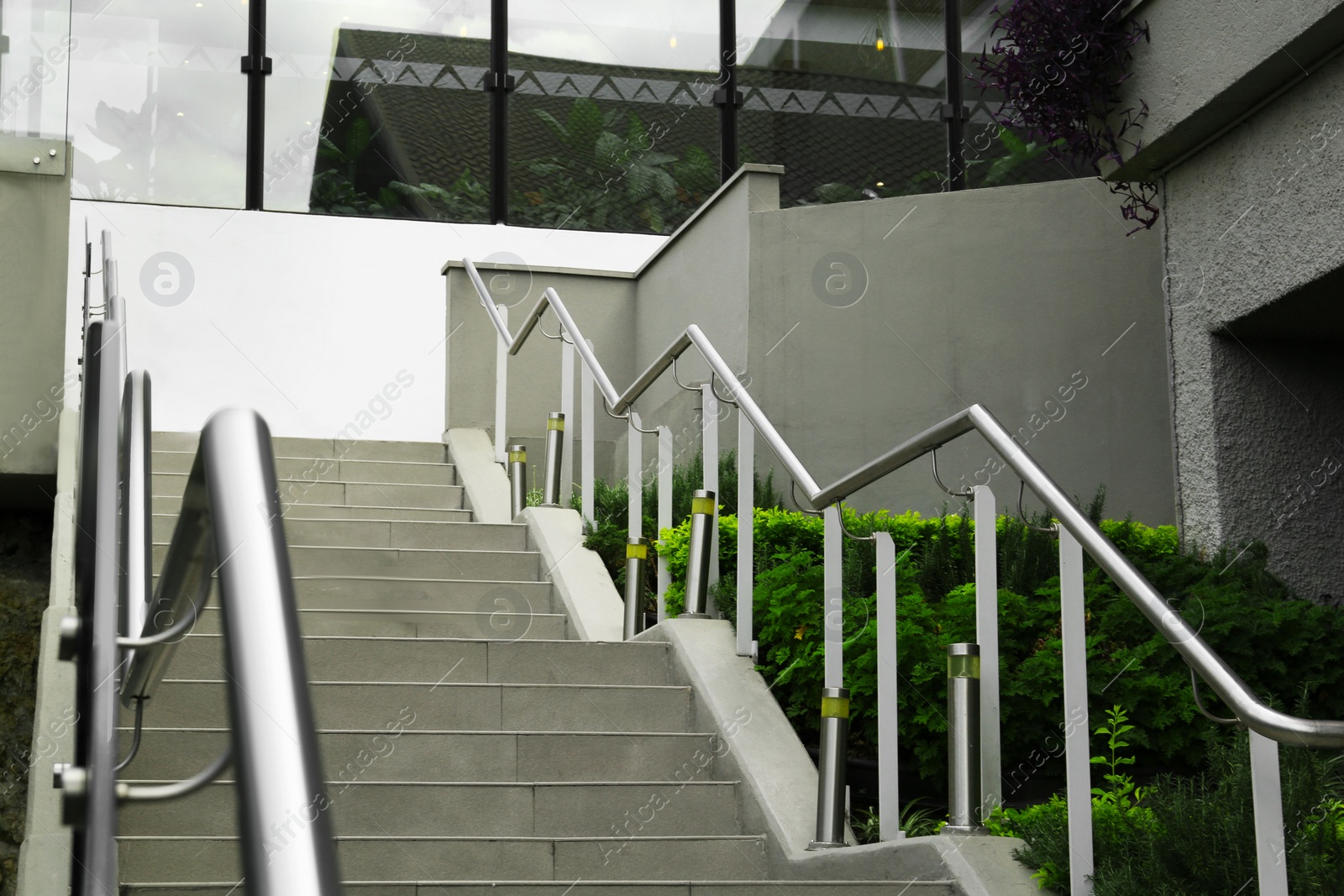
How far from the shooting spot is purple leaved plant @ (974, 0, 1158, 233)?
554cm

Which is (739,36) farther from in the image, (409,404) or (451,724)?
(451,724)

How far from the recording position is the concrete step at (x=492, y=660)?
4.70 m

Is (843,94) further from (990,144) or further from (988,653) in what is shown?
(988,653)

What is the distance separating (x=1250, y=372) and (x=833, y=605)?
2601mm

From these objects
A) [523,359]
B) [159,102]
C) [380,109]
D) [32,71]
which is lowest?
[523,359]

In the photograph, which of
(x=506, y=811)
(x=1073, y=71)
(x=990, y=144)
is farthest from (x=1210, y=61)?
(x=990, y=144)

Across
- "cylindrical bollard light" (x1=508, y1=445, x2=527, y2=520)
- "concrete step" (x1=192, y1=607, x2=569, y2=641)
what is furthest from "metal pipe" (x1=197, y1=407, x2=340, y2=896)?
"cylindrical bollard light" (x1=508, y1=445, x2=527, y2=520)

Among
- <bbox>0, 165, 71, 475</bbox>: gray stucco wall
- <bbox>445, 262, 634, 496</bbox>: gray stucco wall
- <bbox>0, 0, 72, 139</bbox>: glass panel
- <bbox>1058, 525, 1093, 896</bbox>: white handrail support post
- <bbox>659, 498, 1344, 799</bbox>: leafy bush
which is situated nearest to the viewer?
<bbox>1058, 525, 1093, 896</bbox>: white handrail support post

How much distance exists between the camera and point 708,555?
5074mm

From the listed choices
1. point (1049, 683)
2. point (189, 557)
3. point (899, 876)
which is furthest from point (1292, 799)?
point (189, 557)

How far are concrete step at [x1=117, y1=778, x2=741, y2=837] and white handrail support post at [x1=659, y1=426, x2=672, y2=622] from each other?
123cm

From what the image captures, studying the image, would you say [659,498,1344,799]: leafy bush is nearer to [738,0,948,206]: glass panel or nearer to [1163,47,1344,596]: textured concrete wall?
[1163,47,1344,596]: textured concrete wall

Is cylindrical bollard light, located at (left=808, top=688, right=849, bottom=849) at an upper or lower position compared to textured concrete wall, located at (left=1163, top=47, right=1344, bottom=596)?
lower

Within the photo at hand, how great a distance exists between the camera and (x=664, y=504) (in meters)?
5.46
